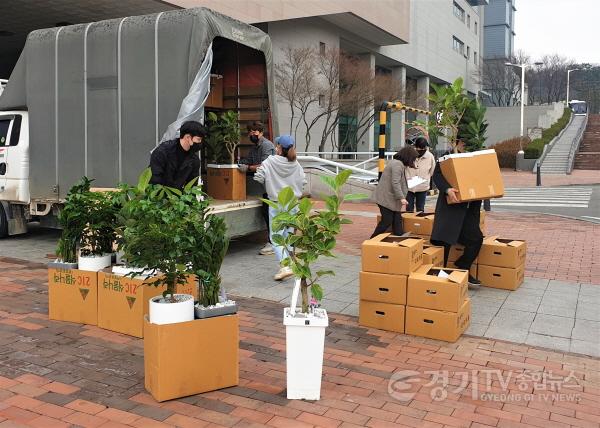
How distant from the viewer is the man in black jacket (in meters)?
5.88

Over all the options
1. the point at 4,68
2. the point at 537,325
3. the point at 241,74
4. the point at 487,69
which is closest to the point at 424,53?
the point at 487,69

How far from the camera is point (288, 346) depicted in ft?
12.8

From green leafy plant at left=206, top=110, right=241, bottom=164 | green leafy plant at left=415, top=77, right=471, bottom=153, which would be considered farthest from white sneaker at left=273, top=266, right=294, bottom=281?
green leafy plant at left=415, top=77, right=471, bottom=153

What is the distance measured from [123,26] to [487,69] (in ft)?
204

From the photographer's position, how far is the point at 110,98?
8.23 meters

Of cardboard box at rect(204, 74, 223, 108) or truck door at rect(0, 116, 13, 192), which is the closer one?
truck door at rect(0, 116, 13, 192)

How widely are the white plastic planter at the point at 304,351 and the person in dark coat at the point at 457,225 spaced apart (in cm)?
311

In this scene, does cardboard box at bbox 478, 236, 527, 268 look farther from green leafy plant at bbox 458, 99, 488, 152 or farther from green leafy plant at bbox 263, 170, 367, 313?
green leafy plant at bbox 263, 170, 367, 313

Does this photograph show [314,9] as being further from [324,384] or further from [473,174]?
[324,384]

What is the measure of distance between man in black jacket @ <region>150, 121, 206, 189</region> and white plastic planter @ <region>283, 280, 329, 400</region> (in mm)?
2511

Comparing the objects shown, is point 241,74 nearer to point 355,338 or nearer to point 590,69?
point 355,338

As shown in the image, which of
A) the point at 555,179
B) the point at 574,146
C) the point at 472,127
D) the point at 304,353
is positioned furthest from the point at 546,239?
the point at 574,146

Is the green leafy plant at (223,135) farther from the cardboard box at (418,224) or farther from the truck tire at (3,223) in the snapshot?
the truck tire at (3,223)

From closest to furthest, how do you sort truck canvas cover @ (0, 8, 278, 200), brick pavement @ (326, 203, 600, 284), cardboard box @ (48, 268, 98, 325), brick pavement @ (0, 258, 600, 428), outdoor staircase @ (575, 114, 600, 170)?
brick pavement @ (0, 258, 600, 428) → cardboard box @ (48, 268, 98, 325) → truck canvas cover @ (0, 8, 278, 200) → brick pavement @ (326, 203, 600, 284) → outdoor staircase @ (575, 114, 600, 170)
